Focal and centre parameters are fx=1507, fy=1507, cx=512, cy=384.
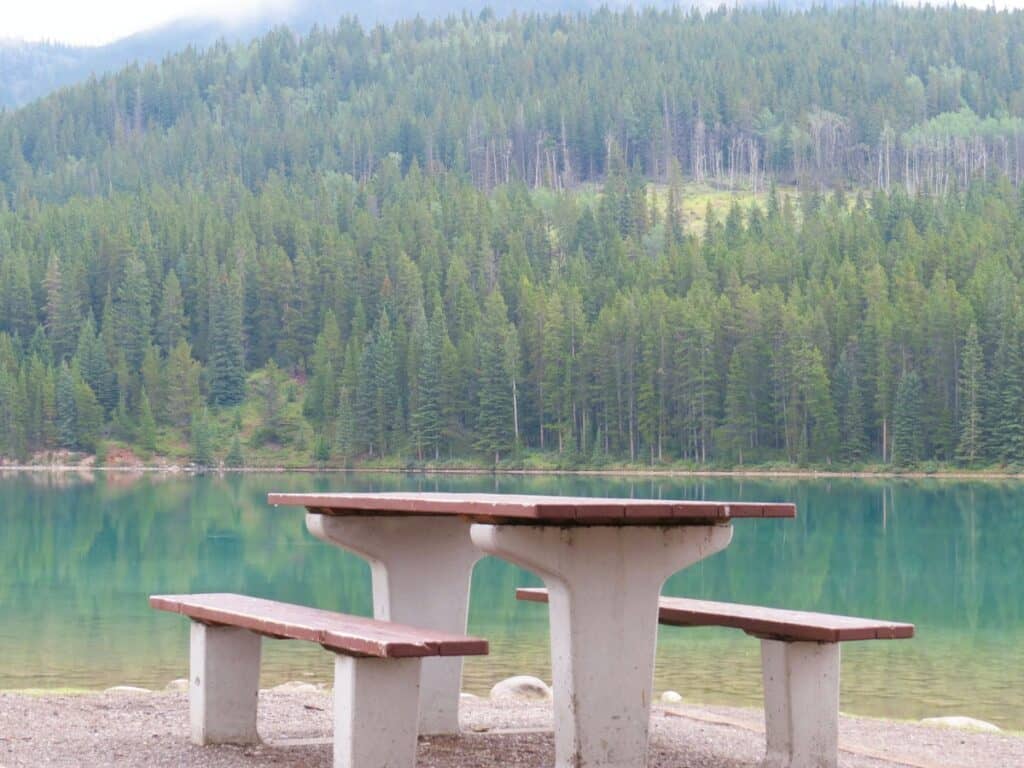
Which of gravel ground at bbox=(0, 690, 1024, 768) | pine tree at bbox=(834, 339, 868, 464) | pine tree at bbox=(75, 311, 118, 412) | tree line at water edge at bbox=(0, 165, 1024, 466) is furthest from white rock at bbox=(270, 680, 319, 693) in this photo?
pine tree at bbox=(75, 311, 118, 412)

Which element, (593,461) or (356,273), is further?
(356,273)

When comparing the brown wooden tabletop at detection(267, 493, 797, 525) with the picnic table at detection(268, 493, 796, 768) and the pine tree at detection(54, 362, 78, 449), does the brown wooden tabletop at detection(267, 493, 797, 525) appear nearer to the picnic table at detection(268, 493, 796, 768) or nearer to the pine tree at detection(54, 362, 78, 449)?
the picnic table at detection(268, 493, 796, 768)

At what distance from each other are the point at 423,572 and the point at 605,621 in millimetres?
2401

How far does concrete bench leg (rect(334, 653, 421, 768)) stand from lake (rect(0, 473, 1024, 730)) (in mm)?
8543

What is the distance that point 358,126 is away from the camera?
197625 millimetres

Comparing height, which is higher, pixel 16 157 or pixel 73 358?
pixel 16 157

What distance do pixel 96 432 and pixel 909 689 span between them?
307 feet

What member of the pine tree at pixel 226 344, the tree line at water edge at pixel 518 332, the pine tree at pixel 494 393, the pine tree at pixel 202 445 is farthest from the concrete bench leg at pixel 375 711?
the pine tree at pixel 226 344

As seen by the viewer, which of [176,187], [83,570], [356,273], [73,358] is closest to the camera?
[83,570]

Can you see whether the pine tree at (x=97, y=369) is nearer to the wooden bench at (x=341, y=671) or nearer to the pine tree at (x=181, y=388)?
the pine tree at (x=181, y=388)

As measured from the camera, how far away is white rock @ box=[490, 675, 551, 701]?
1554 cm

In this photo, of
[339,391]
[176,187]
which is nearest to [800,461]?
[339,391]

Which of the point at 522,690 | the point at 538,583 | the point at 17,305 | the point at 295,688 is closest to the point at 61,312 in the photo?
the point at 17,305

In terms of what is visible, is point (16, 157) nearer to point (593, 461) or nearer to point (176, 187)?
point (176, 187)
